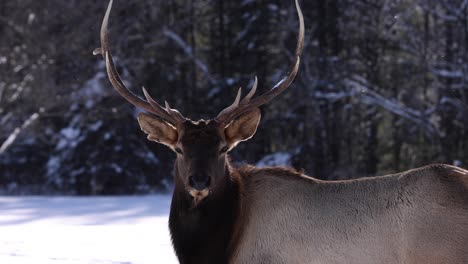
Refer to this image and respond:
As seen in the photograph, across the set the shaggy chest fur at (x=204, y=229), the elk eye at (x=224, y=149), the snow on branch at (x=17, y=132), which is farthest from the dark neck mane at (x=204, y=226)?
the snow on branch at (x=17, y=132)

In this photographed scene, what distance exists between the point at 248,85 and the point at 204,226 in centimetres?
1676

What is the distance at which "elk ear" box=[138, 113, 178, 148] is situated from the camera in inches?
239

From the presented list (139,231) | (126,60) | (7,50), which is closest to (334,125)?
(126,60)

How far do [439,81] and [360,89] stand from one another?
2.14 m

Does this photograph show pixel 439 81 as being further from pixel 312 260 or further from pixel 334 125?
pixel 312 260

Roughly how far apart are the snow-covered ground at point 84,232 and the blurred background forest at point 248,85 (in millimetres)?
5377

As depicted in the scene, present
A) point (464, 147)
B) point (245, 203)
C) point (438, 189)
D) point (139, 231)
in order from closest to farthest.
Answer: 1. point (438, 189)
2. point (245, 203)
3. point (139, 231)
4. point (464, 147)

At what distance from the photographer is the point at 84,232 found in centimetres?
1073

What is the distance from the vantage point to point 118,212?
14203mm

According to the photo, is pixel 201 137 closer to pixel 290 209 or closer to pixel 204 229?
pixel 204 229

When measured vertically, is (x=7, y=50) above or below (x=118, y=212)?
above

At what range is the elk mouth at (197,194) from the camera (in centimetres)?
552

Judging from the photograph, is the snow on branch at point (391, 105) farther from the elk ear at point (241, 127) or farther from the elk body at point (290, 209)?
the elk body at point (290, 209)

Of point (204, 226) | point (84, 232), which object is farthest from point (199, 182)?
point (84, 232)
